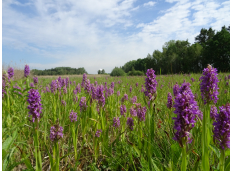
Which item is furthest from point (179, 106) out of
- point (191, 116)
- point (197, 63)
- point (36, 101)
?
point (197, 63)

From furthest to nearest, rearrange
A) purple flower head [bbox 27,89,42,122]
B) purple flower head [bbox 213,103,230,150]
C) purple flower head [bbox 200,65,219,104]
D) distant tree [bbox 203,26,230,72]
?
1. distant tree [bbox 203,26,230,72]
2. purple flower head [bbox 27,89,42,122]
3. purple flower head [bbox 200,65,219,104]
4. purple flower head [bbox 213,103,230,150]

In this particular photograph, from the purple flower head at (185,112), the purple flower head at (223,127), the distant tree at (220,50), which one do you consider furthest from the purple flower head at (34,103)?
the distant tree at (220,50)

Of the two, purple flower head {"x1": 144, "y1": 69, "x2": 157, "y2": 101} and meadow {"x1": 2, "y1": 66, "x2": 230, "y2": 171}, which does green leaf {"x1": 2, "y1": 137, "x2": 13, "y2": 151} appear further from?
purple flower head {"x1": 144, "y1": 69, "x2": 157, "y2": 101}

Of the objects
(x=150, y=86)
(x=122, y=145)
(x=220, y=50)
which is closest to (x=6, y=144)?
(x=122, y=145)

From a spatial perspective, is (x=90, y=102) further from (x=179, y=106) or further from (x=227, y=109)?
(x=227, y=109)

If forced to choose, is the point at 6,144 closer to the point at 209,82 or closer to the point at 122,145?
the point at 122,145

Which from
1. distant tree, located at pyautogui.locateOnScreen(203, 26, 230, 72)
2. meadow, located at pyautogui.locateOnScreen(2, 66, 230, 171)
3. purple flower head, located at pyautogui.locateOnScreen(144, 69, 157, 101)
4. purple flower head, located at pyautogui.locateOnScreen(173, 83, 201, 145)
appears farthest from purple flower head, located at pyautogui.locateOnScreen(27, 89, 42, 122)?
distant tree, located at pyautogui.locateOnScreen(203, 26, 230, 72)

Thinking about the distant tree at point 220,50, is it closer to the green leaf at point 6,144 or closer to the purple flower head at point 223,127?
the purple flower head at point 223,127

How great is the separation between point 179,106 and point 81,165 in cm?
172

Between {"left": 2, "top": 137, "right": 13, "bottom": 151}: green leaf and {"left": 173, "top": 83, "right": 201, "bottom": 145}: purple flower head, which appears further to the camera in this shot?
{"left": 2, "top": 137, "right": 13, "bottom": 151}: green leaf

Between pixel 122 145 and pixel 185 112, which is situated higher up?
pixel 185 112

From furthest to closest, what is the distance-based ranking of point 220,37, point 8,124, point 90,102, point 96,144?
point 220,37 → point 90,102 → point 8,124 → point 96,144

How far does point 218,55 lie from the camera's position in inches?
1594

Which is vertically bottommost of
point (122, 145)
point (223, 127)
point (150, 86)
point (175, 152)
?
point (122, 145)
